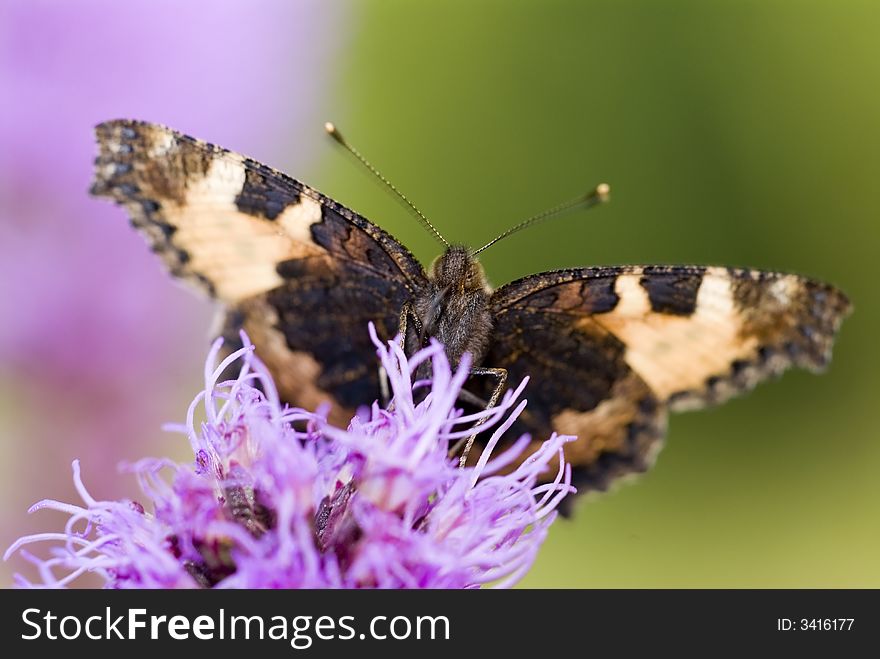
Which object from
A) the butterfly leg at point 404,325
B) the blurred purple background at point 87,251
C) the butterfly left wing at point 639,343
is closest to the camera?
the butterfly leg at point 404,325

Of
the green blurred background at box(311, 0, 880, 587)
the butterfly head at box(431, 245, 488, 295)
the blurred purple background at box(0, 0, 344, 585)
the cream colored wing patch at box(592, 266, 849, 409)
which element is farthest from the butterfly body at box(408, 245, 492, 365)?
the green blurred background at box(311, 0, 880, 587)

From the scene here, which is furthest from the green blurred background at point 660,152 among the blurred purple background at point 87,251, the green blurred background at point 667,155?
the blurred purple background at point 87,251

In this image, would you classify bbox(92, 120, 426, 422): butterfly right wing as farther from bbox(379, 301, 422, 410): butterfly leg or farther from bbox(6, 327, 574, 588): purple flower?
bbox(6, 327, 574, 588): purple flower

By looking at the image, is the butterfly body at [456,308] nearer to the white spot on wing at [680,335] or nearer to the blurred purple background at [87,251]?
the white spot on wing at [680,335]

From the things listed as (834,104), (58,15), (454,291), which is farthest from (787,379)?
(58,15)

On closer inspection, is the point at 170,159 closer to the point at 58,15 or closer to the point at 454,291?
the point at 454,291

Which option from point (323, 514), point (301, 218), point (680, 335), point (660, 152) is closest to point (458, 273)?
point (301, 218)

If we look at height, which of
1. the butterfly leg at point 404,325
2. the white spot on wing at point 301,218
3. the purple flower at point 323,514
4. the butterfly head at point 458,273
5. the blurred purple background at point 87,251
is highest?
the blurred purple background at point 87,251

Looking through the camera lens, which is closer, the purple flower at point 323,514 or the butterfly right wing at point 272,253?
the purple flower at point 323,514
